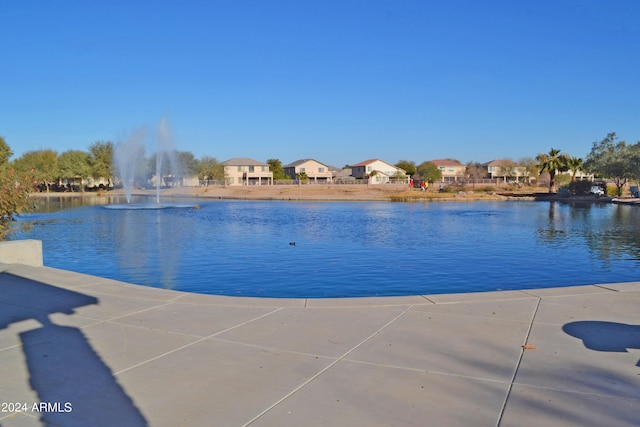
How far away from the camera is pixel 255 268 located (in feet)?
50.9

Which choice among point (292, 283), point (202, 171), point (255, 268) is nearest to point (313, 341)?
point (292, 283)

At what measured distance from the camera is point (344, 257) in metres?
17.8

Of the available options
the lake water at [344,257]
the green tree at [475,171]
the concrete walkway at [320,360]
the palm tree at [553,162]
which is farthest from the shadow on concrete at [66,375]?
the green tree at [475,171]

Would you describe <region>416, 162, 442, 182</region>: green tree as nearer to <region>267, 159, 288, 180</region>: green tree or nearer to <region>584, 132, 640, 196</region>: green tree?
<region>267, 159, 288, 180</region>: green tree

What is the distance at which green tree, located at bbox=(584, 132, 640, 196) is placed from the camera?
6469cm

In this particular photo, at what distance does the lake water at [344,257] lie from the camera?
1323cm

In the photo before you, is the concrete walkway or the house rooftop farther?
the house rooftop

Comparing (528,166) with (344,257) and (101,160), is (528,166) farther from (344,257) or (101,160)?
(344,257)

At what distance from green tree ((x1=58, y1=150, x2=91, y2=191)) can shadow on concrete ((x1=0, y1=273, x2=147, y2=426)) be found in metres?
101

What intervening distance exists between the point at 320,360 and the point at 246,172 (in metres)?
127

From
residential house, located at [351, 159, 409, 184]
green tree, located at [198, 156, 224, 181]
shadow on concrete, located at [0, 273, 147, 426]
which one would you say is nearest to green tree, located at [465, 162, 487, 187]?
residential house, located at [351, 159, 409, 184]

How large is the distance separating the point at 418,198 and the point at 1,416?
7127 cm

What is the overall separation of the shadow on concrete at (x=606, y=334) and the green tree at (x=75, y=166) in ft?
346

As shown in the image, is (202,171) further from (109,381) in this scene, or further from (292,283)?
(109,381)
